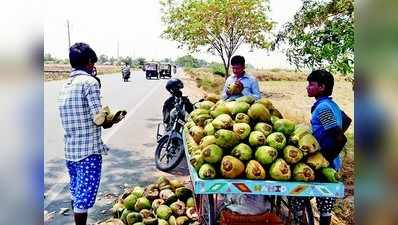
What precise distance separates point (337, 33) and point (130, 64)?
1.54 m

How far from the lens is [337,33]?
3664 mm

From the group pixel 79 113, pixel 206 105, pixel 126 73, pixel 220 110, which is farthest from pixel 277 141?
pixel 126 73

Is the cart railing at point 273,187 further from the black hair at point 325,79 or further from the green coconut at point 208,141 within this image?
the black hair at point 325,79

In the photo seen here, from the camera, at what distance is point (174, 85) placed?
168 inches

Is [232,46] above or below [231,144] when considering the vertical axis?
above

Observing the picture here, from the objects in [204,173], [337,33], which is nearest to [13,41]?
[204,173]

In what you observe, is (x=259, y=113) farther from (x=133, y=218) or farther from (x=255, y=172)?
(x=133, y=218)

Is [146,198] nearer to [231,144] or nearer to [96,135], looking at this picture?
[96,135]

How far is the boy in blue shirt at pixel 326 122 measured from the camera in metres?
2.88

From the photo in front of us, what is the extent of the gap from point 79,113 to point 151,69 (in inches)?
34.1

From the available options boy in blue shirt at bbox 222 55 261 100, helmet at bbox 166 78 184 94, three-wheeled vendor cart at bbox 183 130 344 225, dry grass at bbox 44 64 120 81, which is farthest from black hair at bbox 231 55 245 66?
three-wheeled vendor cart at bbox 183 130 344 225

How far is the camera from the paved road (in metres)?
3.53

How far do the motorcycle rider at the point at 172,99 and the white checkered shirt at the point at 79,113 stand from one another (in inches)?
47.9

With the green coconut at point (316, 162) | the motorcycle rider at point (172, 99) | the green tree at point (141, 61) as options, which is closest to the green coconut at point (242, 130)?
the green coconut at point (316, 162)
